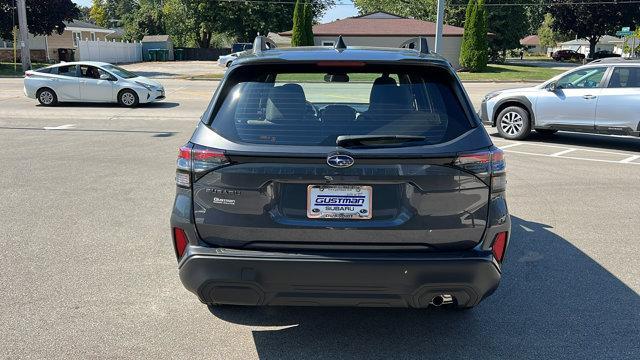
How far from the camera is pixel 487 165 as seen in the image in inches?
122

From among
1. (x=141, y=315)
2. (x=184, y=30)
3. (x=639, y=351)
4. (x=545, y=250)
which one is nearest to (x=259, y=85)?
(x=141, y=315)

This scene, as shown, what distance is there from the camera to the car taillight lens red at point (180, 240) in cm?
318

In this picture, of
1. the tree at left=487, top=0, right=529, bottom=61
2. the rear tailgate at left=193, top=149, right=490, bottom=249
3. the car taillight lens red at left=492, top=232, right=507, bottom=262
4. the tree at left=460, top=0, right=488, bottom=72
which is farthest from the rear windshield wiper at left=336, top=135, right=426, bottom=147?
the tree at left=487, top=0, right=529, bottom=61

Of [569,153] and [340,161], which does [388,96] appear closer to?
[340,161]

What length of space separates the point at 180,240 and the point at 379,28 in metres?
40.8

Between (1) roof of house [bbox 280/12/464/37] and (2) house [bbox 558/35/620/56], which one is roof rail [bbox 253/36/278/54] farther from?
(2) house [bbox 558/35/620/56]

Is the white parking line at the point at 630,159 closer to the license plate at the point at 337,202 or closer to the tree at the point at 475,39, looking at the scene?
the license plate at the point at 337,202

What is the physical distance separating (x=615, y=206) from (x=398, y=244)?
500cm

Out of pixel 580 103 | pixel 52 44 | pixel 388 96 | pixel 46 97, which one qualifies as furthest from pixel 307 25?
pixel 388 96

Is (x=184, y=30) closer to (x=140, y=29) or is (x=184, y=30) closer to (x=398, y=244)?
(x=140, y=29)

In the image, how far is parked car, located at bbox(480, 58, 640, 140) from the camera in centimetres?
1041

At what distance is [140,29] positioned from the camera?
2923 inches

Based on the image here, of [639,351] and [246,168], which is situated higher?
[246,168]

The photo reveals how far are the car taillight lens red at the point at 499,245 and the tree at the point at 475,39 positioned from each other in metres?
36.5
